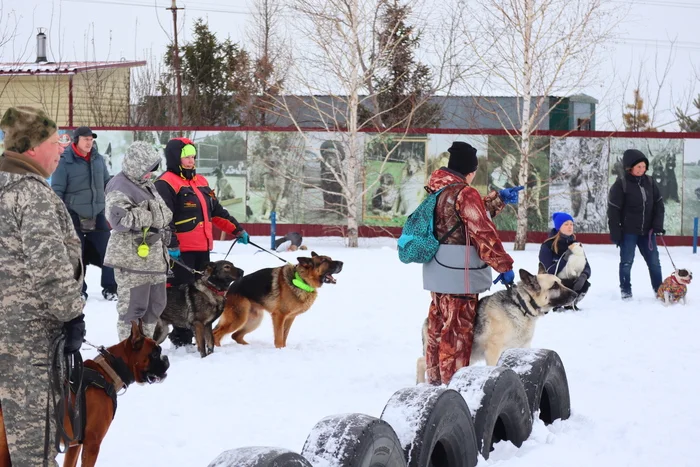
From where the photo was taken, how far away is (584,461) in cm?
425

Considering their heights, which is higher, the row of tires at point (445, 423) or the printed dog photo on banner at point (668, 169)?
the printed dog photo on banner at point (668, 169)

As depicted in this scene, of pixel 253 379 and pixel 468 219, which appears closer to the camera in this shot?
pixel 468 219

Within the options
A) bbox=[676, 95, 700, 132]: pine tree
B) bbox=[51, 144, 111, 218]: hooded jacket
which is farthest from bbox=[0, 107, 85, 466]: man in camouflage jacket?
bbox=[676, 95, 700, 132]: pine tree

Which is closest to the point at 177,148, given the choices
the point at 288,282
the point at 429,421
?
the point at 288,282

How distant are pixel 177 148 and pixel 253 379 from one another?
2165 mm

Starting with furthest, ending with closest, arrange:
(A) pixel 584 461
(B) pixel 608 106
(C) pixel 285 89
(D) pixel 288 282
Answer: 1. (B) pixel 608 106
2. (C) pixel 285 89
3. (D) pixel 288 282
4. (A) pixel 584 461

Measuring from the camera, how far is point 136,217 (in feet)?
20.7

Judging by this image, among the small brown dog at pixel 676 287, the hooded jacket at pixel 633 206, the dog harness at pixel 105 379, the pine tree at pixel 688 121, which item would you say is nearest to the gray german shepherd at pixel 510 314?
the dog harness at pixel 105 379

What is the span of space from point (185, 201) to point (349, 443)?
14.3 ft

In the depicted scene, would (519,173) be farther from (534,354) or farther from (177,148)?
(534,354)

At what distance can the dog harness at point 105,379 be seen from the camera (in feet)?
11.7

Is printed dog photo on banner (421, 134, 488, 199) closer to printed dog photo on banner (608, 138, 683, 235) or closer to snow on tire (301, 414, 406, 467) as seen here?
printed dog photo on banner (608, 138, 683, 235)

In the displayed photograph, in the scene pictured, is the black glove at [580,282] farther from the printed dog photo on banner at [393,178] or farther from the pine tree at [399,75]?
the printed dog photo on banner at [393,178]

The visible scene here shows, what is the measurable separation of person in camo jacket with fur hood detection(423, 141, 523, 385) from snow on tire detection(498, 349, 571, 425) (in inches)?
16.1
